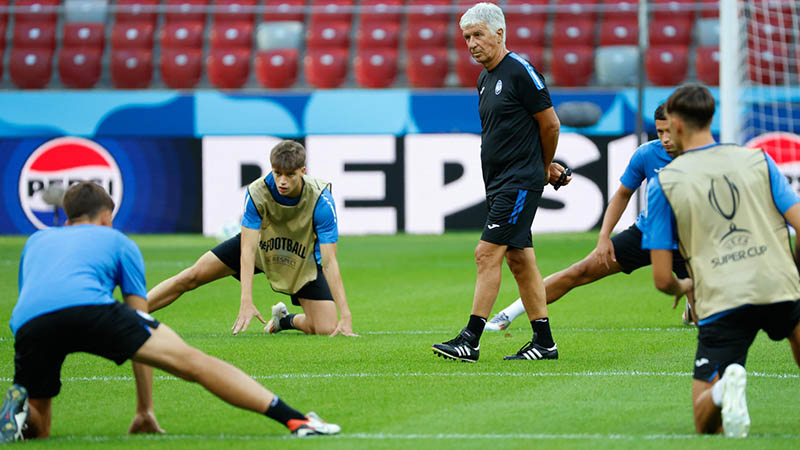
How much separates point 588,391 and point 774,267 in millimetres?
1593

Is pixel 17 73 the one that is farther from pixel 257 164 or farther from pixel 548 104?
pixel 548 104

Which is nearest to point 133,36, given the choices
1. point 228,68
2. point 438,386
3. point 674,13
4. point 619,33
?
point 228,68

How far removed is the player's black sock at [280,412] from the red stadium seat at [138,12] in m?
18.1

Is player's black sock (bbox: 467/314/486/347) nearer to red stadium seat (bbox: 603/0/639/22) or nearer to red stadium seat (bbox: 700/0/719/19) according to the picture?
red stadium seat (bbox: 700/0/719/19)

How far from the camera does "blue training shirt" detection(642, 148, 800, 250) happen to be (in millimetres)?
4648

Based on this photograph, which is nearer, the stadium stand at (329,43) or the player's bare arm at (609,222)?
the player's bare arm at (609,222)

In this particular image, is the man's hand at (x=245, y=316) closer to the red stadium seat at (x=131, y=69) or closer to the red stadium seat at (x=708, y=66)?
the red stadium seat at (x=708, y=66)

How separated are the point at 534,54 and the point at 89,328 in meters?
16.8

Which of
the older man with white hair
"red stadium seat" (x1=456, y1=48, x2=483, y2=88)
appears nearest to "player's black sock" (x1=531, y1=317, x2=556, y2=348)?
the older man with white hair

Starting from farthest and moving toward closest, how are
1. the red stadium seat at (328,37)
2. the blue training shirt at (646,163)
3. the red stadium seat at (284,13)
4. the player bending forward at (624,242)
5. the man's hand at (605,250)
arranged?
the red stadium seat at (284,13), the red stadium seat at (328,37), the blue training shirt at (646,163), the player bending forward at (624,242), the man's hand at (605,250)

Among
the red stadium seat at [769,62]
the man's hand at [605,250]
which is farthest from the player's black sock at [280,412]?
the red stadium seat at [769,62]

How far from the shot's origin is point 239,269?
27.3 ft

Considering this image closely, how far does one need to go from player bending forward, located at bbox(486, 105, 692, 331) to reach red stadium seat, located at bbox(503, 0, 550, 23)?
12986mm

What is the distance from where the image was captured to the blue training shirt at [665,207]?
15.3 feet
